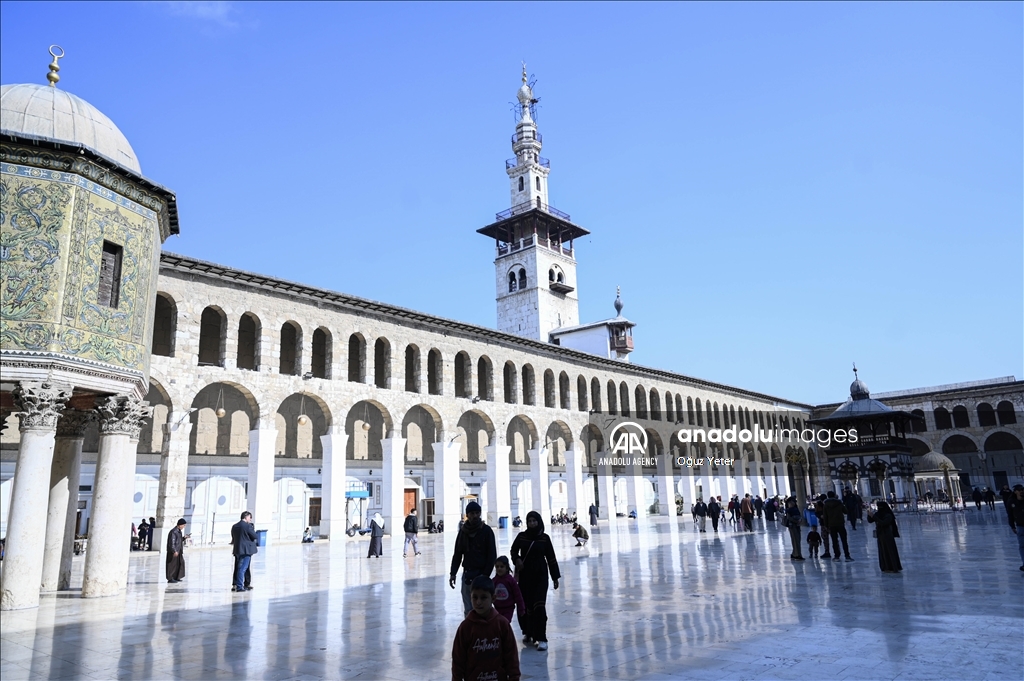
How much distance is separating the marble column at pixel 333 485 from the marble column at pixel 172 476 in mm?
5283

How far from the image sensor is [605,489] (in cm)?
4109

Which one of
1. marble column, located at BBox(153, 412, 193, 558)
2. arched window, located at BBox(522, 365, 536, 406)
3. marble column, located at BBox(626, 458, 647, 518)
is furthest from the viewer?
marble column, located at BBox(626, 458, 647, 518)

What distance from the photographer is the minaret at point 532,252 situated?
55500mm

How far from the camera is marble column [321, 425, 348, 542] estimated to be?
25266 mm

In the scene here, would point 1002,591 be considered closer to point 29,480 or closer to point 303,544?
point 29,480

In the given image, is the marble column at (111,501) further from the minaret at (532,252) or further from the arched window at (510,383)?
the minaret at (532,252)

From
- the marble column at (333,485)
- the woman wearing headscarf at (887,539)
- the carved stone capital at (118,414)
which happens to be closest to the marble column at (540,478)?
the marble column at (333,485)

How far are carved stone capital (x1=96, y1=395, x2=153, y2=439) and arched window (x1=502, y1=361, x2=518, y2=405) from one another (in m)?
22.0

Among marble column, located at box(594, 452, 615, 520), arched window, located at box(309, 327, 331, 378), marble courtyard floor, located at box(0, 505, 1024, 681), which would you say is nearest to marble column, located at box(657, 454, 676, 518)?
marble column, located at box(594, 452, 615, 520)

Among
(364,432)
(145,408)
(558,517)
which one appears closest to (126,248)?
(145,408)

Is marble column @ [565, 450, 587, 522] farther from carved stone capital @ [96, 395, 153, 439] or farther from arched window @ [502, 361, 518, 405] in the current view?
carved stone capital @ [96, 395, 153, 439]

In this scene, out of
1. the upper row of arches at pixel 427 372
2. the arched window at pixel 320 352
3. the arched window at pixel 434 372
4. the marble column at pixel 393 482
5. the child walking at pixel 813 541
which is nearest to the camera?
the child walking at pixel 813 541

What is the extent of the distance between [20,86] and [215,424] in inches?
740

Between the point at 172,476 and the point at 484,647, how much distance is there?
20192 mm
